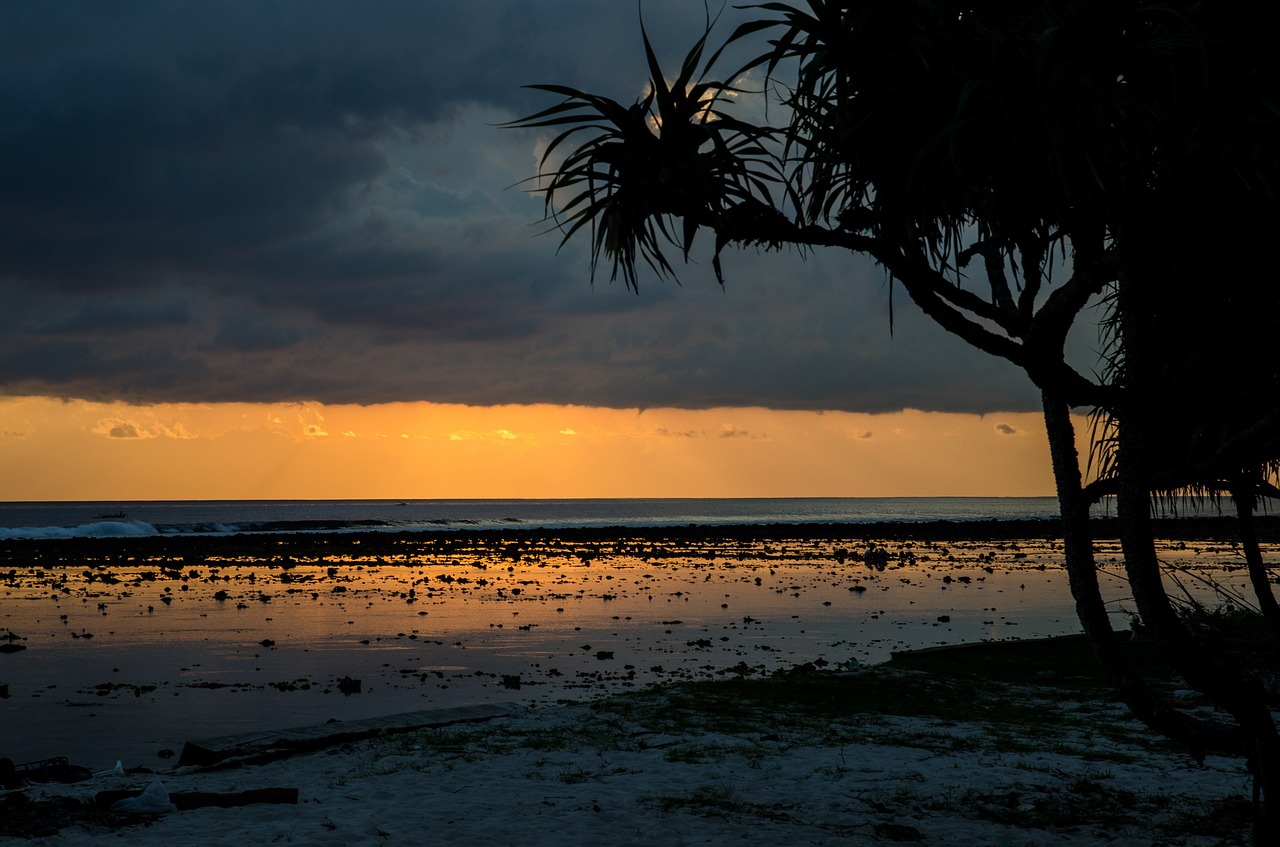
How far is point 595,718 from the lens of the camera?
1466 cm

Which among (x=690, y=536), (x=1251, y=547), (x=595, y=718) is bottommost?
(x=690, y=536)

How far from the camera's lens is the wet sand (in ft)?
55.5

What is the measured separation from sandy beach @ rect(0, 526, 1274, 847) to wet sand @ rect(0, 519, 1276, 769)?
0.13m

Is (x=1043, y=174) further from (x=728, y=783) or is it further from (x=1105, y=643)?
(x=728, y=783)

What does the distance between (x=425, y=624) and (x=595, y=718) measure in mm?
13178

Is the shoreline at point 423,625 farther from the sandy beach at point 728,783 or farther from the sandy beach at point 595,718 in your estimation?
the sandy beach at point 728,783

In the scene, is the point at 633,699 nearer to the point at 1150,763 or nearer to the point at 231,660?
the point at 1150,763

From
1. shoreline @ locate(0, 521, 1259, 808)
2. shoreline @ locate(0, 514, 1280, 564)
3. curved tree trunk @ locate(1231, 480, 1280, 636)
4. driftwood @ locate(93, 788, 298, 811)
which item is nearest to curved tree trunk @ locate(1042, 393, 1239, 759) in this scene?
curved tree trunk @ locate(1231, 480, 1280, 636)

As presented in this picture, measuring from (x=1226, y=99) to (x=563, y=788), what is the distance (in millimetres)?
8857

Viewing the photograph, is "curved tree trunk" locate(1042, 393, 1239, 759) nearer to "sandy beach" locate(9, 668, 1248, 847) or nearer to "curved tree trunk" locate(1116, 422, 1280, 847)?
"curved tree trunk" locate(1116, 422, 1280, 847)

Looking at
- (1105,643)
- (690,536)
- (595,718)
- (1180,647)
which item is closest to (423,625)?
(595,718)

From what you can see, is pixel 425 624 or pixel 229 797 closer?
pixel 229 797

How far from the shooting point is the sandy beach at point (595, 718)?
384 inches

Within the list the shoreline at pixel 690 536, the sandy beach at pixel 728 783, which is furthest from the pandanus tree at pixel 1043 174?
the shoreline at pixel 690 536
